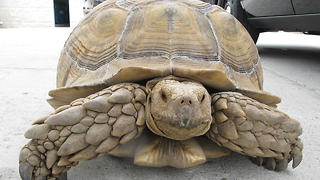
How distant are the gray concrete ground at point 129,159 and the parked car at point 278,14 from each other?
0.63 metres

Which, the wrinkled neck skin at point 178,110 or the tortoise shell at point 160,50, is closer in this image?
the wrinkled neck skin at point 178,110

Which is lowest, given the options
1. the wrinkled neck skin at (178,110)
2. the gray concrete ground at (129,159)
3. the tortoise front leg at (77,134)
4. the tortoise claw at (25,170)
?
the gray concrete ground at (129,159)

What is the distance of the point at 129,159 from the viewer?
148 centimetres

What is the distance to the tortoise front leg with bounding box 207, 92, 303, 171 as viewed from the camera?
130 cm

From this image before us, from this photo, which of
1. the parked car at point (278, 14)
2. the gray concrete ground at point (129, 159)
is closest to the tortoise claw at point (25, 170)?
the gray concrete ground at point (129, 159)

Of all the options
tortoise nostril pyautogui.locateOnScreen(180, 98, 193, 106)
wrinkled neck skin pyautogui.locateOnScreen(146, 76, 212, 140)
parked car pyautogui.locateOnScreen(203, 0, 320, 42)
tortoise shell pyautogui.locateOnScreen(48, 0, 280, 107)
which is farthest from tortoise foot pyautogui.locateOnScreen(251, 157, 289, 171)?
parked car pyautogui.locateOnScreen(203, 0, 320, 42)

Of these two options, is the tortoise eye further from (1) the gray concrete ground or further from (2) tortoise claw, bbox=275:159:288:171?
(2) tortoise claw, bbox=275:159:288:171

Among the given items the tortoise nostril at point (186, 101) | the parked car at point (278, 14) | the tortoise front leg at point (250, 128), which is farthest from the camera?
the parked car at point (278, 14)

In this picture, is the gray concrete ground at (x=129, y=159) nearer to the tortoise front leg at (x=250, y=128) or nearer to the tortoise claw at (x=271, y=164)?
the tortoise claw at (x=271, y=164)

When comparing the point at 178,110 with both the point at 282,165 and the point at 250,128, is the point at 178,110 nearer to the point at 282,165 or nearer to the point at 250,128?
the point at 250,128

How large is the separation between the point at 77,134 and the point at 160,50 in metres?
0.60

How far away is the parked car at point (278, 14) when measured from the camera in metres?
3.73

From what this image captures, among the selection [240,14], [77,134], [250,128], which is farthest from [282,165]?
[240,14]

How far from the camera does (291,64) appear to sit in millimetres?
4383
